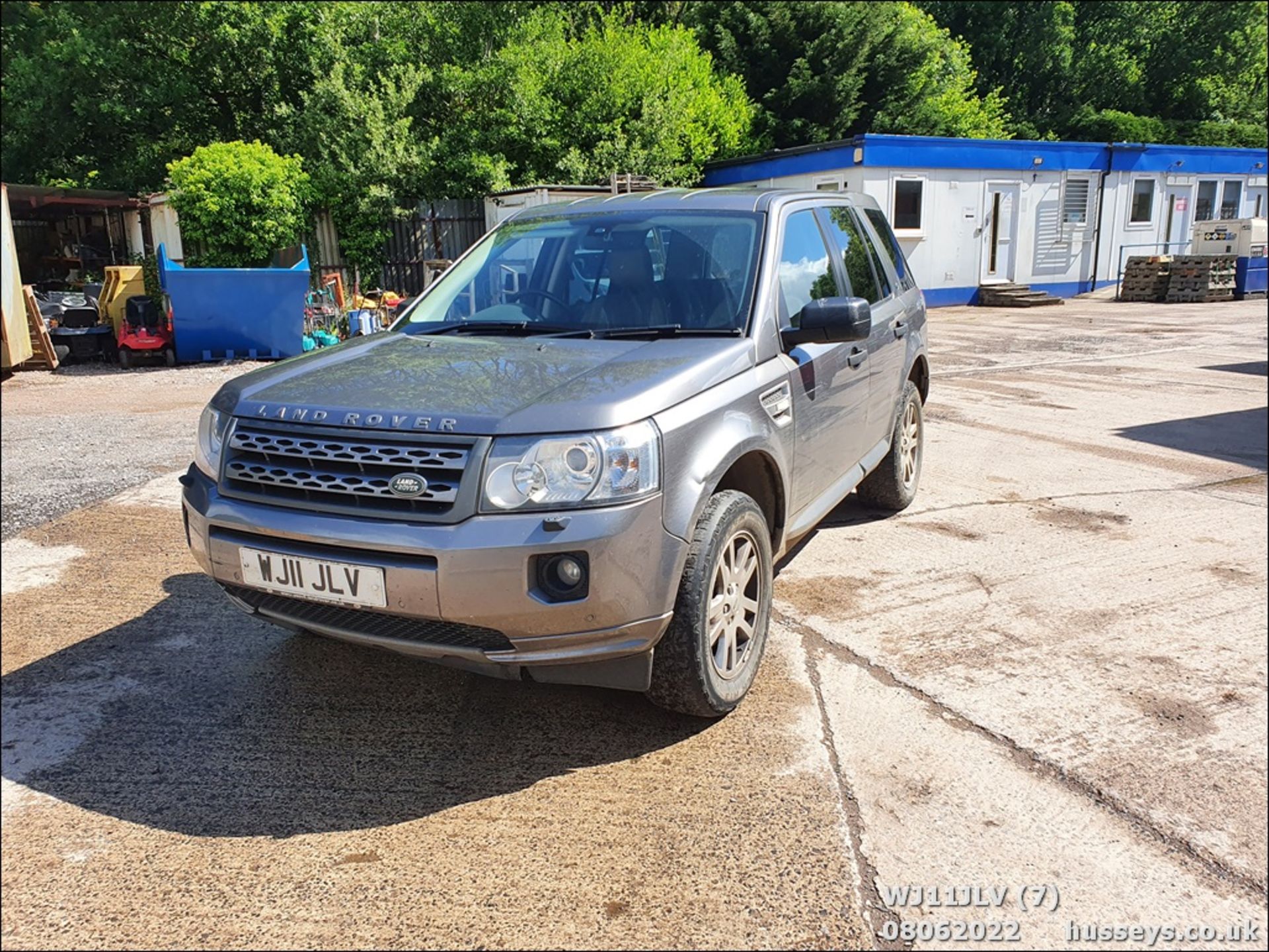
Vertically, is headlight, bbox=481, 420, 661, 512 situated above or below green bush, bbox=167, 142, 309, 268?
below

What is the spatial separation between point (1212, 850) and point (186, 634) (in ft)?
12.7

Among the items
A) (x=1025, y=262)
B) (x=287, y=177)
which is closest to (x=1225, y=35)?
(x=1025, y=262)

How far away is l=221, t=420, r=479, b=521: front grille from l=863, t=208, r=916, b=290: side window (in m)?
3.77

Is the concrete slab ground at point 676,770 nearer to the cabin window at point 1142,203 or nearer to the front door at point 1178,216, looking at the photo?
the cabin window at point 1142,203

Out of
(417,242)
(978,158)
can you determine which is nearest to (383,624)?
(417,242)

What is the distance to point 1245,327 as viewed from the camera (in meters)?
16.6

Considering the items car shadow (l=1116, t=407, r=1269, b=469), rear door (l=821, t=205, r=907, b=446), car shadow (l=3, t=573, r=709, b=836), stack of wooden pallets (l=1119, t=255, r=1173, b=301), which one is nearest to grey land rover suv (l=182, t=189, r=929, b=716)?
car shadow (l=3, t=573, r=709, b=836)

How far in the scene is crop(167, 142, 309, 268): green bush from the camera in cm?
1488

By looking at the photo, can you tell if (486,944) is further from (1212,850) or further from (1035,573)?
(1035,573)

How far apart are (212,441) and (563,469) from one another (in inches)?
52.1

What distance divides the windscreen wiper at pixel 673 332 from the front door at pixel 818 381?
33cm

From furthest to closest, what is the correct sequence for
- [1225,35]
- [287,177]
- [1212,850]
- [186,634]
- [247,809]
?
1. [1225,35]
2. [287,177]
3. [186,634]
4. [247,809]
5. [1212,850]

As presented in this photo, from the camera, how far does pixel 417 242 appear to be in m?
20.1

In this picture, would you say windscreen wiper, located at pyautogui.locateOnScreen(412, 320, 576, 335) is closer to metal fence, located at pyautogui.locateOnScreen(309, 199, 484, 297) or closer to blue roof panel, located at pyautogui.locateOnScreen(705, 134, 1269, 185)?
metal fence, located at pyautogui.locateOnScreen(309, 199, 484, 297)
